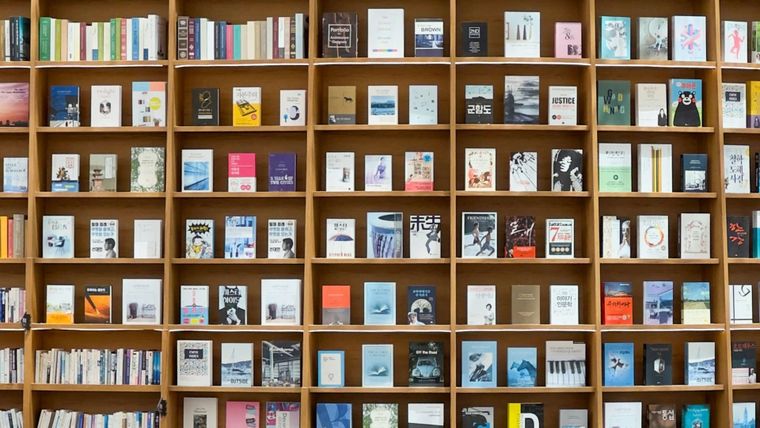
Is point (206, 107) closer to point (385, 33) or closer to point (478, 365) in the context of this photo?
point (385, 33)

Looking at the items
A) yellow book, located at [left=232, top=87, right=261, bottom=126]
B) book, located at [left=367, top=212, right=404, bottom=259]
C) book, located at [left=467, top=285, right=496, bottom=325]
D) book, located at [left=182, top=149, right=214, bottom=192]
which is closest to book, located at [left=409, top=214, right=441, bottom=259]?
book, located at [left=367, top=212, right=404, bottom=259]

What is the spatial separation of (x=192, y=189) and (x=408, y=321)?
4.60ft

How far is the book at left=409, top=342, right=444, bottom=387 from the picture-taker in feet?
15.7

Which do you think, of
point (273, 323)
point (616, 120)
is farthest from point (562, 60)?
point (273, 323)

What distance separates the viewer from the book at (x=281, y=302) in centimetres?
481

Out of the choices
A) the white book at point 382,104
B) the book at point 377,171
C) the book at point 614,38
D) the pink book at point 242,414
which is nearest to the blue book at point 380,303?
the book at point 377,171

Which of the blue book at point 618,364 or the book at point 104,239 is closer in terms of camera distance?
the blue book at point 618,364

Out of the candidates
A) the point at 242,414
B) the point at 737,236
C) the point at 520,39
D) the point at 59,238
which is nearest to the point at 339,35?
the point at 520,39

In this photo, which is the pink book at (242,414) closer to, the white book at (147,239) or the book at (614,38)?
the white book at (147,239)

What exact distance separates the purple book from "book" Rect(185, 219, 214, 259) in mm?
414

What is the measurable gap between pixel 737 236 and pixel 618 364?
3.19 feet

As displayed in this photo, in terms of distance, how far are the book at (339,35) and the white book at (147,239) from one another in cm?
134

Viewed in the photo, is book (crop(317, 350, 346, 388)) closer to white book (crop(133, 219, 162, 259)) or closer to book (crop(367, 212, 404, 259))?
book (crop(367, 212, 404, 259))

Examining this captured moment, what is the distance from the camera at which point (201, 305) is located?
486 cm
